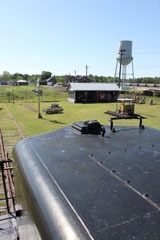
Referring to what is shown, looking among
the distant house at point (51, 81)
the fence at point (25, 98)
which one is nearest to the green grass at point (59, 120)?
the fence at point (25, 98)

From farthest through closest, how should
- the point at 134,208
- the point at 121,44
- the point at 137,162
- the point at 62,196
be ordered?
the point at 121,44 → the point at 137,162 → the point at 62,196 → the point at 134,208

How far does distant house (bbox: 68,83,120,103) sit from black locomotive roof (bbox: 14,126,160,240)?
27.1 m

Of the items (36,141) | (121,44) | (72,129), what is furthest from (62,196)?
(121,44)

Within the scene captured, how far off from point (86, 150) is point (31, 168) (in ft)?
3.30

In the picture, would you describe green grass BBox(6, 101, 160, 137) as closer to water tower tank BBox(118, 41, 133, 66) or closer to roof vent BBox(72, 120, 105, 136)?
roof vent BBox(72, 120, 105, 136)

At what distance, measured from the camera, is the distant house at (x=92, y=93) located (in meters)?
31.1

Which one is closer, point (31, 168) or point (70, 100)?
point (31, 168)

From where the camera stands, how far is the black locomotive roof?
5.33 feet

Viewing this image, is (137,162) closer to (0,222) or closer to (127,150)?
(127,150)

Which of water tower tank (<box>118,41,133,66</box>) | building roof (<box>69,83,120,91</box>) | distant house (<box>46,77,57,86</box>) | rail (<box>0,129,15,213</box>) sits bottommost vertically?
rail (<box>0,129,15,213</box>)

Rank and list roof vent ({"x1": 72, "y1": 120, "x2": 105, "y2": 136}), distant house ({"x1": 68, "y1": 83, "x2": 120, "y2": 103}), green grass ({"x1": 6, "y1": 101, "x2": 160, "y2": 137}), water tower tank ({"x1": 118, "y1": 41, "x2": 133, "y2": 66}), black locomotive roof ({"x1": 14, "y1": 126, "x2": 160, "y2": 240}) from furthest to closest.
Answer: water tower tank ({"x1": 118, "y1": 41, "x2": 133, "y2": 66}), distant house ({"x1": 68, "y1": 83, "x2": 120, "y2": 103}), green grass ({"x1": 6, "y1": 101, "x2": 160, "y2": 137}), roof vent ({"x1": 72, "y1": 120, "x2": 105, "y2": 136}), black locomotive roof ({"x1": 14, "y1": 126, "x2": 160, "y2": 240})

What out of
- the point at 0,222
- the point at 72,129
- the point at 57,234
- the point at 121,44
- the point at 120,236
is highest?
the point at 121,44

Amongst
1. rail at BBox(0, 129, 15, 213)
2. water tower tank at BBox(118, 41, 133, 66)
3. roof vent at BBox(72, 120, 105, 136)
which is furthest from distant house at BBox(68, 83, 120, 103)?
roof vent at BBox(72, 120, 105, 136)

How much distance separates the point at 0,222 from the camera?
4008 mm
